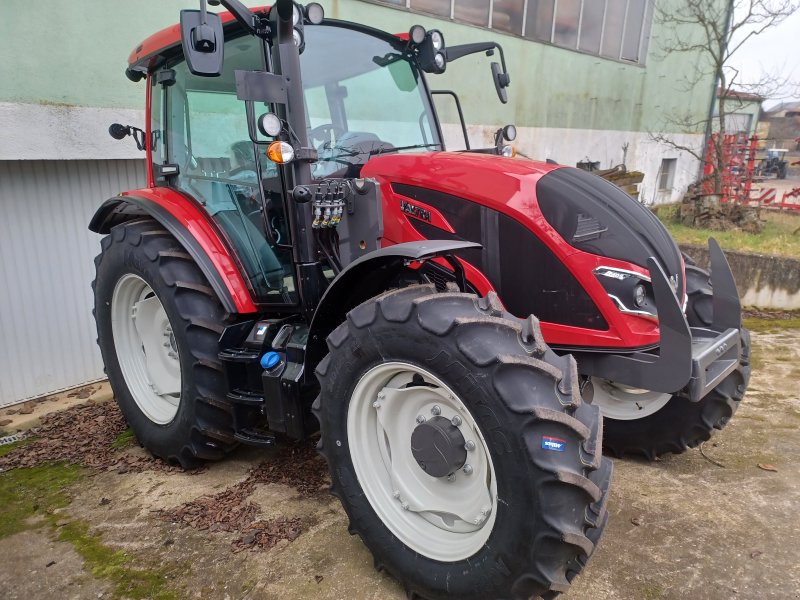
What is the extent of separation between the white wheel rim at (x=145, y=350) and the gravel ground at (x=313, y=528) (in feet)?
1.17

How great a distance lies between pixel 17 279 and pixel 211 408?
2.48m

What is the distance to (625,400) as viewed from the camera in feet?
10.5

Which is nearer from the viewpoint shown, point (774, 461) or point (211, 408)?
point (211, 408)

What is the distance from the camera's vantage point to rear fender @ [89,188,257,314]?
2910 mm

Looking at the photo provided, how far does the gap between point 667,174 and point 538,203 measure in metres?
12.3

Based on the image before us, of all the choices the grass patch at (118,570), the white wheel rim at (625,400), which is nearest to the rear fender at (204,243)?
the grass patch at (118,570)

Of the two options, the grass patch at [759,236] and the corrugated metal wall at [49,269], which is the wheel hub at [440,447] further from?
the grass patch at [759,236]

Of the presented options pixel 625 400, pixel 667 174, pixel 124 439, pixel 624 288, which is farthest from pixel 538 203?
pixel 667 174

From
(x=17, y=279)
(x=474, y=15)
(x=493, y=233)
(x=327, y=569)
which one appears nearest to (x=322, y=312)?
(x=493, y=233)

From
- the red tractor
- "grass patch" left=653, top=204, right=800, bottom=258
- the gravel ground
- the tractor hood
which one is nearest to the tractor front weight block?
the red tractor

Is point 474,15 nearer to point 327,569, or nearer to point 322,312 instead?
point 322,312

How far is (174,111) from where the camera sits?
326 centimetres

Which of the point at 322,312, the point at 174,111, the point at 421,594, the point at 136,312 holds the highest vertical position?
the point at 174,111

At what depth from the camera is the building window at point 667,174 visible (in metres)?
13.0
